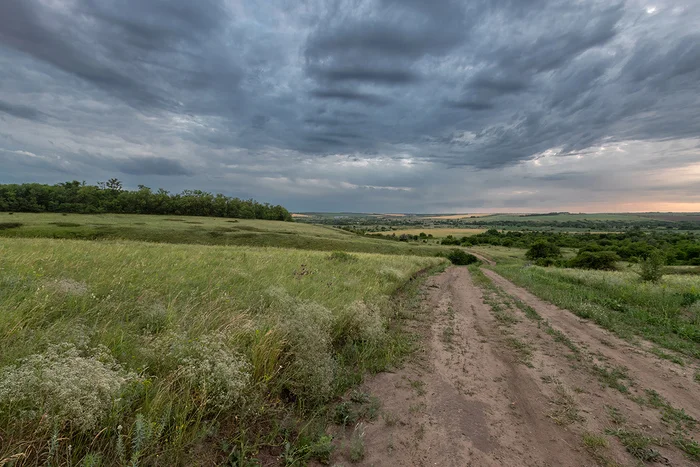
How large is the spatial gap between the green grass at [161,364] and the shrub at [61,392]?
1 cm

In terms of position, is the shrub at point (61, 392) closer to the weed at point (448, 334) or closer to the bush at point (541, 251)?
the weed at point (448, 334)

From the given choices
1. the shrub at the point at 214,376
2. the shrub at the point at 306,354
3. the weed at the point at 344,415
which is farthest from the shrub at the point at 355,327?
the shrub at the point at 214,376

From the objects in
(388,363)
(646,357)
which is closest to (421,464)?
(388,363)

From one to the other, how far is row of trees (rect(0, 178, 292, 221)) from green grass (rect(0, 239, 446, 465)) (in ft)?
303

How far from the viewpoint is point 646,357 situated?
7.37 metres

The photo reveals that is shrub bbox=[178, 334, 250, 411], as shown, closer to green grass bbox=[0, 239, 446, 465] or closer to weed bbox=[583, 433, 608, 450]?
green grass bbox=[0, 239, 446, 465]

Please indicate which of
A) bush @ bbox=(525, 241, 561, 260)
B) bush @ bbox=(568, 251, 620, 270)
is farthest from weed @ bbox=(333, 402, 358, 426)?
bush @ bbox=(525, 241, 561, 260)

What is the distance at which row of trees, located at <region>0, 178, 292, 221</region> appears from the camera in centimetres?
7588

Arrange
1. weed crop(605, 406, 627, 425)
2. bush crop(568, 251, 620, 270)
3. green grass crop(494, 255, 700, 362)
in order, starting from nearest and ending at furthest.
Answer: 1. weed crop(605, 406, 627, 425)
2. green grass crop(494, 255, 700, 362)
3. bush crop(568, 251, 620, 270)

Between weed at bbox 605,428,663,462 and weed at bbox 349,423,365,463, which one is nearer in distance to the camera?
weed at bbox 349,423,365,463

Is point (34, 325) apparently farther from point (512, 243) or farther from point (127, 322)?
point (512, 243)

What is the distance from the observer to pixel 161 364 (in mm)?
4117

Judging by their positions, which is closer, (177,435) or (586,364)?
(177,435)

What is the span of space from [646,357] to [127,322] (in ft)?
37.7
